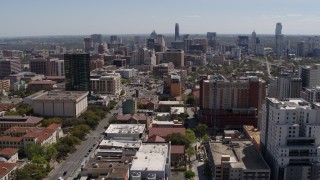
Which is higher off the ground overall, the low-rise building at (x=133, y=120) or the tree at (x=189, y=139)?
the low-rise building at (x=133, y=120)

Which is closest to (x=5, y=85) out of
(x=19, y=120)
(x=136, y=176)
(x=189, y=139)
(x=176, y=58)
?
(x=19, y=120)

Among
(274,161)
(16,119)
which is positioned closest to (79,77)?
(16,119)

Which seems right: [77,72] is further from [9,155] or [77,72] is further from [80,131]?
[9,155]

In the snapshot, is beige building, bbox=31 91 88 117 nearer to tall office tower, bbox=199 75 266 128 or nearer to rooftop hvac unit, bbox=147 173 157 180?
tall office tower, bbox=199 75 266 128

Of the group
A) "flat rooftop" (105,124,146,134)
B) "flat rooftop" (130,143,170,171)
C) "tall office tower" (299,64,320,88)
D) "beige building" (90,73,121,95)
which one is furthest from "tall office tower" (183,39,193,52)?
"flat rooftop" (130,143,170,171)

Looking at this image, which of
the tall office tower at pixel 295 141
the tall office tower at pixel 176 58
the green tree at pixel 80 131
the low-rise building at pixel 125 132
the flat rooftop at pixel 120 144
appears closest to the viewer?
the tall office tower at pixel 295 141

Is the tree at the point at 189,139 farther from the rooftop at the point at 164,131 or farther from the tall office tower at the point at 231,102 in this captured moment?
the tall office tower at the point at 231,102

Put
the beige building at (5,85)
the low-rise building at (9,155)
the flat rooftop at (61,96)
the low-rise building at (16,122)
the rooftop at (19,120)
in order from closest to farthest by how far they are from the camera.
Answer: the low-rise building at (9,155) → the low-rise building at (16,122) → the rooftop at (19,120) → the flat rooftop at (61,96) → the beige building at (5,85)

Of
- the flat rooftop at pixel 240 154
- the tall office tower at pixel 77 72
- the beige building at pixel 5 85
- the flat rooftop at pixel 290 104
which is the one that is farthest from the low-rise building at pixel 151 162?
the beige building at pixel 5 85
